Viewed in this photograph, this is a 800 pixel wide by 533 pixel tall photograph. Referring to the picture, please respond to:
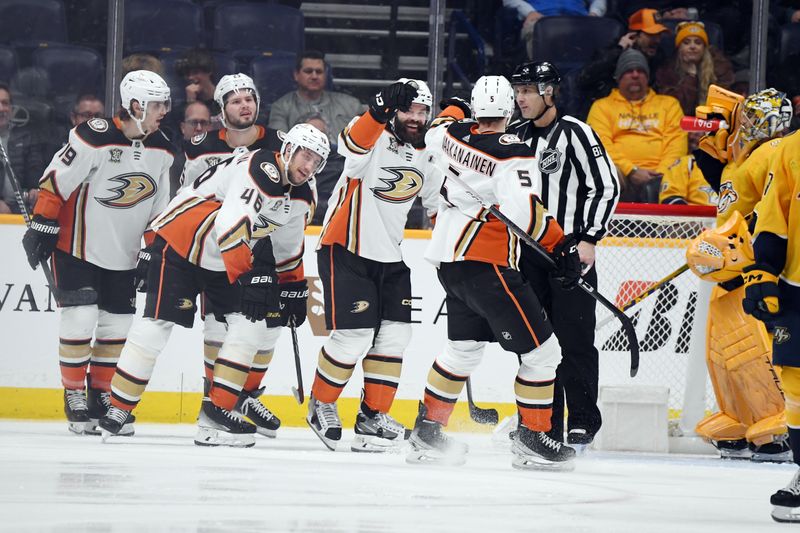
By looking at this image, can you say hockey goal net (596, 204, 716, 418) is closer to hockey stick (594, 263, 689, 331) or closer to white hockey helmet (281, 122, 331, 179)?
hockey stick (594, 263, 689, 331)

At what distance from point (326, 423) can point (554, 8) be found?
2983 mm

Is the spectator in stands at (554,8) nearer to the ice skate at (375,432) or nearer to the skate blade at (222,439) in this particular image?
the ice skate at (375,432)

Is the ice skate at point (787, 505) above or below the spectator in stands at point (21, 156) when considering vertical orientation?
below

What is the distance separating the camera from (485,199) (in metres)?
4.43

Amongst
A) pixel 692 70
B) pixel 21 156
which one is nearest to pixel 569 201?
pixel 692 70

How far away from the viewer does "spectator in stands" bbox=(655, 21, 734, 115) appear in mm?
6629

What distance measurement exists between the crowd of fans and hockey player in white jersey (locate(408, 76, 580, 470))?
1.73 metres

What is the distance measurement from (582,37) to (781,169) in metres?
3.37

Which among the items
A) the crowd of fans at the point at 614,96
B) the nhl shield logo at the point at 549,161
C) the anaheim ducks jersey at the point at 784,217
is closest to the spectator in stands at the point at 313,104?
the crowd of fans at the point at 614,96

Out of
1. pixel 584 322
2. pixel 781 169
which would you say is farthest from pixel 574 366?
pixel 781 169

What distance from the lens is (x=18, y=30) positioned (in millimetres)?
6477

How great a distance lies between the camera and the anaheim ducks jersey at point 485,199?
4359mm

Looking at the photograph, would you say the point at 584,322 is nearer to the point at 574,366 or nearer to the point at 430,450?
the point at 574,366

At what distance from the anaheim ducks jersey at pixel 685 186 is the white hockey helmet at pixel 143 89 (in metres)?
2.33
